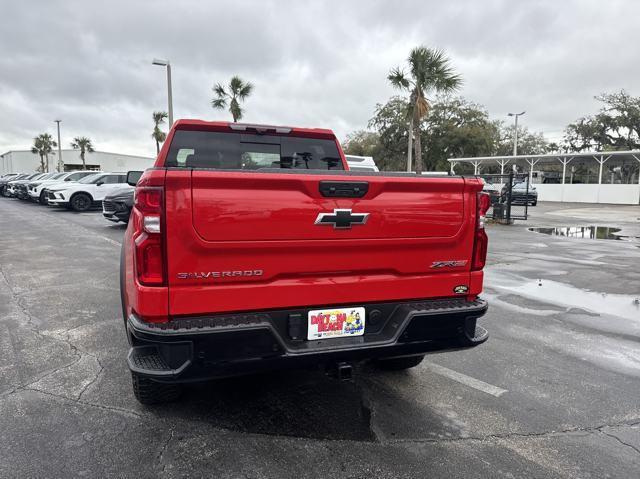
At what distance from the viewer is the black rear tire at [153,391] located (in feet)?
10.1

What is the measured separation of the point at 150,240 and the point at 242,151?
7.55ft

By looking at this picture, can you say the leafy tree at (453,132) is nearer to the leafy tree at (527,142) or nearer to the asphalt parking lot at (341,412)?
the leafy tree at (527,142)

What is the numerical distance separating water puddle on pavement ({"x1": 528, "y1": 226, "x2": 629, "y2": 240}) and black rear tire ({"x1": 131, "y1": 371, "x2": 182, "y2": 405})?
1390 cm

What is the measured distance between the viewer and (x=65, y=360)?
13.4ft

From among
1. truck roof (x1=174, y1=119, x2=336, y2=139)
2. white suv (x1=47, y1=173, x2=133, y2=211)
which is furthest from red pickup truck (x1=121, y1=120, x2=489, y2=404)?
white suv (x1=47, y1=173, x2=133, y2=211)

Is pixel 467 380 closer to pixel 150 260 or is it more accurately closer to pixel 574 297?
pixel 150 260

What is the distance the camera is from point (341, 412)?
322 centimetres

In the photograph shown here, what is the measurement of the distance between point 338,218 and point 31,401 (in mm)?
2629

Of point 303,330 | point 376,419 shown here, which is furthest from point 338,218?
point 376,419

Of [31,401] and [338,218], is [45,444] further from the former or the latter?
[338,218]

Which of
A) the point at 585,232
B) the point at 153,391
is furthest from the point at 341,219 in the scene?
the point at 585,232

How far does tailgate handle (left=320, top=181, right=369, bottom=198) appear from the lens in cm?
259

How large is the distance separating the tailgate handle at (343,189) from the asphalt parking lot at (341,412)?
4.99 feet

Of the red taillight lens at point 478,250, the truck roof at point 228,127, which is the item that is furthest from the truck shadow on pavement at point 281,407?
the truck roof at point 228,127
